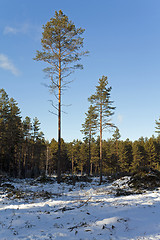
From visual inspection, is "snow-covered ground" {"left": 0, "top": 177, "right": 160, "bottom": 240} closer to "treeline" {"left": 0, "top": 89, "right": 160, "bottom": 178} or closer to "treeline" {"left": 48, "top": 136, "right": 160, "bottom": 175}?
"treeline" {"left": 0, "top": 89, "right": 160, "bottom": 178}

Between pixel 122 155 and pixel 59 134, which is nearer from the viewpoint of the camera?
pixel 59 134

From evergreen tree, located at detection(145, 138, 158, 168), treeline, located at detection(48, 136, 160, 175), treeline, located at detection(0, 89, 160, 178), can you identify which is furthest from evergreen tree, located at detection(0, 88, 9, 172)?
evergreen tree, located at detection(145, 138, 158, 168)

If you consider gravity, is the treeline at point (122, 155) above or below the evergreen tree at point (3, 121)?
below

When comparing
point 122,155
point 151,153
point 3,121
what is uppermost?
point 3,121

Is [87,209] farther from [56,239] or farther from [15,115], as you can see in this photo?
[15,115]

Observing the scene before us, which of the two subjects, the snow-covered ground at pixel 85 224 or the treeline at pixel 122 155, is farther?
the treeline at pixel 122 155

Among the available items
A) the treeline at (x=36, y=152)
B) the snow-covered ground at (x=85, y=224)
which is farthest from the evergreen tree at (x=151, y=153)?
the snow-covered ground at (x=85, y=224)

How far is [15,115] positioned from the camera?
37.6 meters

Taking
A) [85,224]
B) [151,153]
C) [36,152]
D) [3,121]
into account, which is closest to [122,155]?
[151,153]

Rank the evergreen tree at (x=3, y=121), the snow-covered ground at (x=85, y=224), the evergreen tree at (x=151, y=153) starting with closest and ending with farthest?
1. the snow-covered ground at (x=85, y=224)
2. the evergreen tree at (x=3, y=121)
3. the evergreen tree at (x=151, y=153)

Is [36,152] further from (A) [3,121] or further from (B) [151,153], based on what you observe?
(B) [151,153]

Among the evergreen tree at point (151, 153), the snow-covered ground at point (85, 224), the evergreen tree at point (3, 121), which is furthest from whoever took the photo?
the evergreen tree at point (151, 153)

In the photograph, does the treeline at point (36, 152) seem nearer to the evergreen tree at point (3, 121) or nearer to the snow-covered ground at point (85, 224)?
the evergreen tree at point (3, 121)

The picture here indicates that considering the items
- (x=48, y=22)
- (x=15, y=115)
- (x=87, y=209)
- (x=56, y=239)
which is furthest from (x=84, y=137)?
(x=56, y=239)
